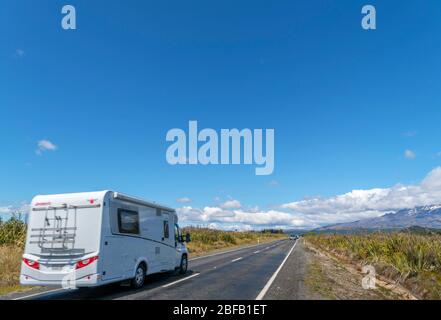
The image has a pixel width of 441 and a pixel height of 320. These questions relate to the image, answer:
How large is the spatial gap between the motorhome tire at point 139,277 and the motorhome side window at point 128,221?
1292 mm

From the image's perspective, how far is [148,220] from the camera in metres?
12.5

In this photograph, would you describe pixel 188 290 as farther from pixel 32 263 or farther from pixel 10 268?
pixel 10 268

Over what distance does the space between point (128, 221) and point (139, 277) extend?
2065 millimetres

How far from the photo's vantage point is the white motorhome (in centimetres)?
971

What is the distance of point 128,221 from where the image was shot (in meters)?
11.2

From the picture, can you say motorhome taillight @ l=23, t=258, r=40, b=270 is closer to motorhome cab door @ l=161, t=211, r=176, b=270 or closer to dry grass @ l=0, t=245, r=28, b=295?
dry grass @ l=0, t=245, r=28, b=295

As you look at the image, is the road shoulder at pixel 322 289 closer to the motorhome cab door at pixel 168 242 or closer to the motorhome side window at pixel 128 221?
the motorhome cab door at pixel 168 242

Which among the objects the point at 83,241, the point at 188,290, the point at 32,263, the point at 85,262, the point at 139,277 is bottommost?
the point at 188,290

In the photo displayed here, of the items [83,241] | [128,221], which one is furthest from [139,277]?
[83,241]

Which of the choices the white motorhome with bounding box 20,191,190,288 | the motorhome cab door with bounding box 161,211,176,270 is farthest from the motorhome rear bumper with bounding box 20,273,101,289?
the motorhome cab door with bounding box 161,211,176,270

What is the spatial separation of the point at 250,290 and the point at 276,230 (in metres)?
179

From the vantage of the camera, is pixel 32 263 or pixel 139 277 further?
pixel 139 277

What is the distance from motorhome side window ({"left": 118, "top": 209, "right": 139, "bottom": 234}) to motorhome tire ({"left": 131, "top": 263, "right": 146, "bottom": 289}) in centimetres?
129
